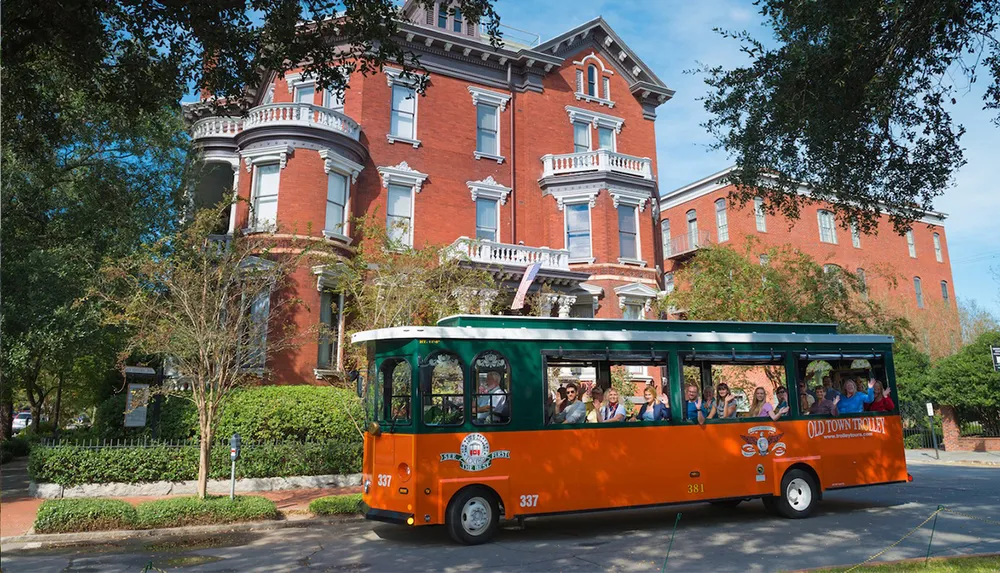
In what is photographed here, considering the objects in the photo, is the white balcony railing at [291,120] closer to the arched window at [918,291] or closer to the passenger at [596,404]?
the passenger at [596,404]

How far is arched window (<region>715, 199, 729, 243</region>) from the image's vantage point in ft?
132

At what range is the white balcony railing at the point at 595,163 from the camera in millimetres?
27156

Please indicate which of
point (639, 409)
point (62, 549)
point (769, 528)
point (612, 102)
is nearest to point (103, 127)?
point (62, 549)

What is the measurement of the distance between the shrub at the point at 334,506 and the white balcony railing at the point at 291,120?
13.5m

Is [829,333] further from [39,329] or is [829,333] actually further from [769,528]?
[39,329]

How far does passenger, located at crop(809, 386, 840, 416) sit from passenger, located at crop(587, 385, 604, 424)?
4325 millimetres

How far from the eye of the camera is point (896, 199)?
482 inches

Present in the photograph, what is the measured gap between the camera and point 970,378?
26797mm

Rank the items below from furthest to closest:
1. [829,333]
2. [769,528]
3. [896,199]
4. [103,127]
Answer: [103,127] → [829,333] → [896,199] → [769,528]

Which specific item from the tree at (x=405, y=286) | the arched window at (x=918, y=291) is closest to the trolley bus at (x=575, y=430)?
the tree at (x=405, y=286)

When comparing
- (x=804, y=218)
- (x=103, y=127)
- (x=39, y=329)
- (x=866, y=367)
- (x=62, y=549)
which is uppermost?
(x=804, y=218)

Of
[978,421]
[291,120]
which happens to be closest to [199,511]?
[291,120]

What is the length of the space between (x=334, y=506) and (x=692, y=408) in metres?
6.98

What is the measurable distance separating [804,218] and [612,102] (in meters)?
19.1
